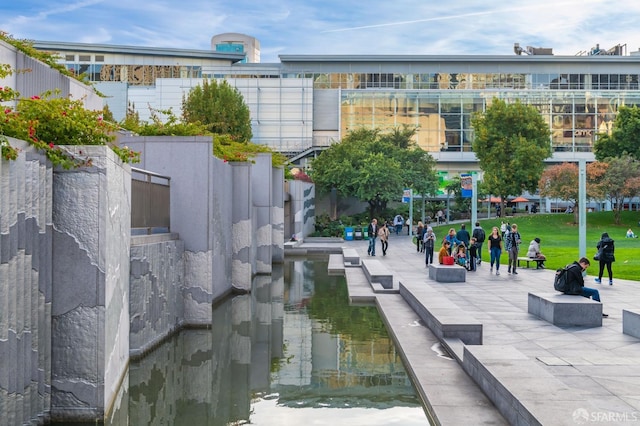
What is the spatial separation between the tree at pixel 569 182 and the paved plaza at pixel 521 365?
3961cm

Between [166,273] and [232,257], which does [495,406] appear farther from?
[232,257]

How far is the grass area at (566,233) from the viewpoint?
3281 cm

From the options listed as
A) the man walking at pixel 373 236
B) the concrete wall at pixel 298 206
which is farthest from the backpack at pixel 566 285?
the concrete wall at pixel 298 206

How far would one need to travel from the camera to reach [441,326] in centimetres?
1172

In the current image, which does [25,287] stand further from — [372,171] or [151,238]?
[372,171]

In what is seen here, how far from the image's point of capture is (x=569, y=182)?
56.6 m

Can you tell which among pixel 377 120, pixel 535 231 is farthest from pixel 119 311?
pixel 377 120

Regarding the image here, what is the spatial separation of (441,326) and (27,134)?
23.5ft

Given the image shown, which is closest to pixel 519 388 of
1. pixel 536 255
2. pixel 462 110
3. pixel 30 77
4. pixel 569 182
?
pixel 30 77

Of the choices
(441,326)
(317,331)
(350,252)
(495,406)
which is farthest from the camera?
(350,252)

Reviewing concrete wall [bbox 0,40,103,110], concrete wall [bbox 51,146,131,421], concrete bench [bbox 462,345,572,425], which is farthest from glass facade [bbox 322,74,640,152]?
concrete wall [bbox 51,146,131,421]

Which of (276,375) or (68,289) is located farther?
(276,375)

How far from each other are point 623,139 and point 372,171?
22.2 m

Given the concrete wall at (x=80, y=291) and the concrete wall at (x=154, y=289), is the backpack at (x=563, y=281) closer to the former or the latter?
the concrete wall at (x=154, y=289)
